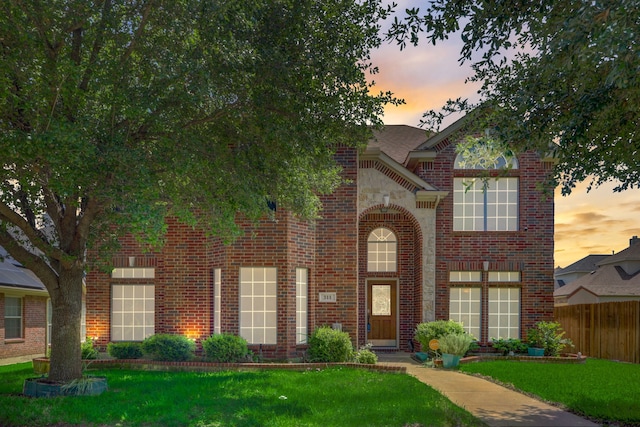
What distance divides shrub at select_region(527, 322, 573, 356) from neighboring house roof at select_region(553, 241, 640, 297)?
32.8 ft

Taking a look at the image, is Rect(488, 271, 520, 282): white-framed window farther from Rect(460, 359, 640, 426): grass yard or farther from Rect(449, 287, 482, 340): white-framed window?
Rect(460, 359, 640, 426): grass yard

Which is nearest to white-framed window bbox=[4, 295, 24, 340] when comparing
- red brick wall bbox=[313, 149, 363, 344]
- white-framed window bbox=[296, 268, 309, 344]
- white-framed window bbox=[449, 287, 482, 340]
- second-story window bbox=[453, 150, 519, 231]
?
white-framed window bbox=[296, 268, 309, 344]

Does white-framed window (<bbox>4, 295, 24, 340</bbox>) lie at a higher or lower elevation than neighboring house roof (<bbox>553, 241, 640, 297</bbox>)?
lower

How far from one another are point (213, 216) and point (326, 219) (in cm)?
523

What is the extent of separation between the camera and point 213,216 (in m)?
13.1

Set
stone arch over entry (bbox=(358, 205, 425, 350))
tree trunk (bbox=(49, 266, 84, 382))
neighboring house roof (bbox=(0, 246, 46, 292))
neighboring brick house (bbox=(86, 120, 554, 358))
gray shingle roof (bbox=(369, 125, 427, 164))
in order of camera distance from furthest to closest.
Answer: gray shingle roof (bbox=(369, 125, 427, 164)), stone arch over entry (bbox=(358, 205, 425, 350)), neighboring house roof (bbox=(0, 246, 46, 292)), neighboring brick house (bbox=(86, 120, 554, 358)), tree trunk (bbox=(49, 266, 84, 382))

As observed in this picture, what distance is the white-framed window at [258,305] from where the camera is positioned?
16.5 metres

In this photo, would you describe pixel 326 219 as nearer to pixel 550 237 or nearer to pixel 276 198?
pixel 276 198

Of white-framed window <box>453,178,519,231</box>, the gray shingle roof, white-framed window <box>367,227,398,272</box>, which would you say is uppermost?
the gray shingle roof

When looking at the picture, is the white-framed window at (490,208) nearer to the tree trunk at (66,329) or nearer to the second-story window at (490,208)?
the second-story window at (490,208)

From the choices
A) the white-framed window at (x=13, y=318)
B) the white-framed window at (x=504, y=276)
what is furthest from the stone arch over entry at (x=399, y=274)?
the white-framed window at (x=13, y=318)

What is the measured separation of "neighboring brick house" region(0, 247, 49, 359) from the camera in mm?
21938

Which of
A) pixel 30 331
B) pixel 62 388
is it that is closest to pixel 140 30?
pixel 62 388

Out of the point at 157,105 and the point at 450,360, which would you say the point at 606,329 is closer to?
the point at 450,360
